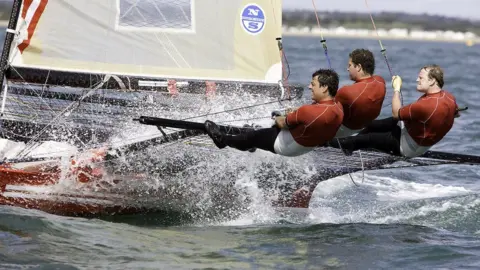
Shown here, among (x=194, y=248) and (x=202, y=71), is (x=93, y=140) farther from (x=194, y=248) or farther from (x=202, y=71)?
(x=194, y=248)

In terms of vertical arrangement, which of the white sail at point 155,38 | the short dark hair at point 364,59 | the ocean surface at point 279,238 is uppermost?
the white sail at point 155,38

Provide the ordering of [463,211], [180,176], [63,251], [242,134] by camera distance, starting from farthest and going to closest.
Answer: [463,211] → [180,176] → [242,134] → [63,251]

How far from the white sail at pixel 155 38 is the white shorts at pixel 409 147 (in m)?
1.53

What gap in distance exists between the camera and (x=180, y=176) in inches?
303

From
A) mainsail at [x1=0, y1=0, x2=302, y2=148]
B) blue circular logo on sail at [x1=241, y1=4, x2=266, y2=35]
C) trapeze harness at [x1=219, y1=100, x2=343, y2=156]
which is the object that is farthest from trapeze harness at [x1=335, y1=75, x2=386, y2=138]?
blue circular logo on sail at [x1=241, y1=4, x2=266, y2=35]

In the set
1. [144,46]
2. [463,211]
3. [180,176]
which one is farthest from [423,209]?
[144,46]

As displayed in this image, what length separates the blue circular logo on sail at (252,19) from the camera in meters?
8.49

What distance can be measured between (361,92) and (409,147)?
24.5 inches

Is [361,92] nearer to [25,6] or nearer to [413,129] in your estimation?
[413,129]

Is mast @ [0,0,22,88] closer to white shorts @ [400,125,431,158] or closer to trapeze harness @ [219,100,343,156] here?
trapeze harness @ [219,100,343,156]

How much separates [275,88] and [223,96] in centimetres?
54

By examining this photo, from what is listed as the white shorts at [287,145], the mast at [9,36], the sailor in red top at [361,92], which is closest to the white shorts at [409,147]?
the sailor in red top at [361,92]

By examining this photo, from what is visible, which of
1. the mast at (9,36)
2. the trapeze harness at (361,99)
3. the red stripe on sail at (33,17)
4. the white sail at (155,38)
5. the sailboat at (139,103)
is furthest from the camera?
the white sail at (155,38)

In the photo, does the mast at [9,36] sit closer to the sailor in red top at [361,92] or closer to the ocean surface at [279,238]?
the ocean surface at [279,238]
